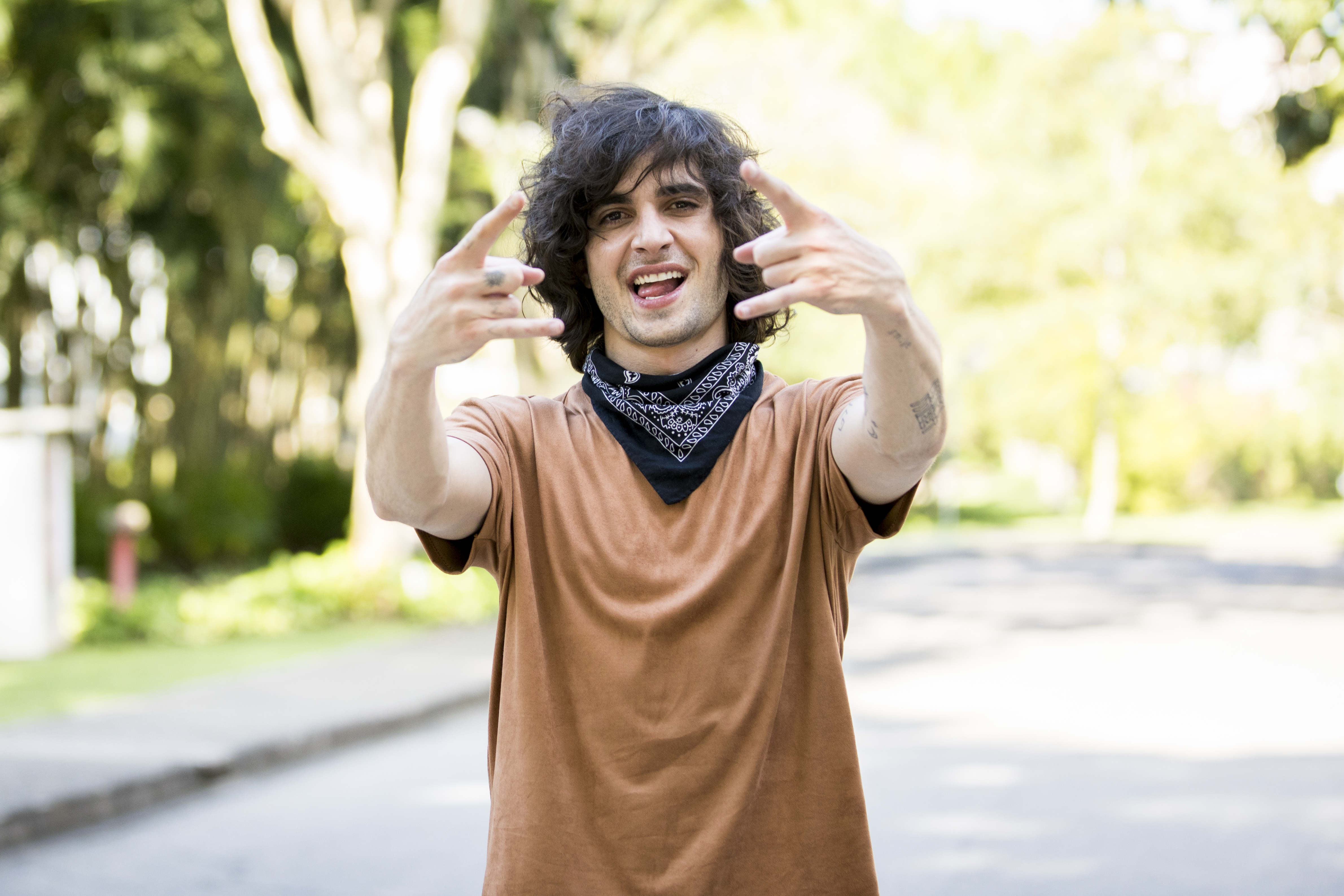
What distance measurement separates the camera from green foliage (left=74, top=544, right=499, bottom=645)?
40.2 feet

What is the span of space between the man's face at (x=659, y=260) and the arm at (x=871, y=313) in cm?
32

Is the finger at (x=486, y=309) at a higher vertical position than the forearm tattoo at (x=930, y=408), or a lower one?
higher

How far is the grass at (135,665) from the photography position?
9.27 meters

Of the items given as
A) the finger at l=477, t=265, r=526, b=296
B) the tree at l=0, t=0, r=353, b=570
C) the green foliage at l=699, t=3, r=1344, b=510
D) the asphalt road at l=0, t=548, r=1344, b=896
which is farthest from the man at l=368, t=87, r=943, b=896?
the green foliage at l=699, t=3, r=1344, b=510

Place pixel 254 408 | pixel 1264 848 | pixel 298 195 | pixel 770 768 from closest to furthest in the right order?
1. pixel 770 768
2. pixel 1264 848
3. pixel 298 195
4. pixel 254 408

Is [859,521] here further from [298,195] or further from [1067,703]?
[298,195]

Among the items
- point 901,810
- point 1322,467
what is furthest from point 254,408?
point 1322,467

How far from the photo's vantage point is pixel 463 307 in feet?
6.03

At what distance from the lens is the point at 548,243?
2.48 m

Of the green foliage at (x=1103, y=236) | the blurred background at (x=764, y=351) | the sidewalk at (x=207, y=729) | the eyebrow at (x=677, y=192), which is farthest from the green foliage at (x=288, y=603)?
the green foliage at (x=1103, y=236)

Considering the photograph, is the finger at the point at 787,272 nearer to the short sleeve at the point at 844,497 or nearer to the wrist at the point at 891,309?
the wrist at the point at 891,309

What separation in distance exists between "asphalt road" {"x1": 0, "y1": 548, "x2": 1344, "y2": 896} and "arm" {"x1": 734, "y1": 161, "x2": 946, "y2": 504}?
3.76 meters

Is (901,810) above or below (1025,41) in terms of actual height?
below

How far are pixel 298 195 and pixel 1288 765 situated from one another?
12539 mm
